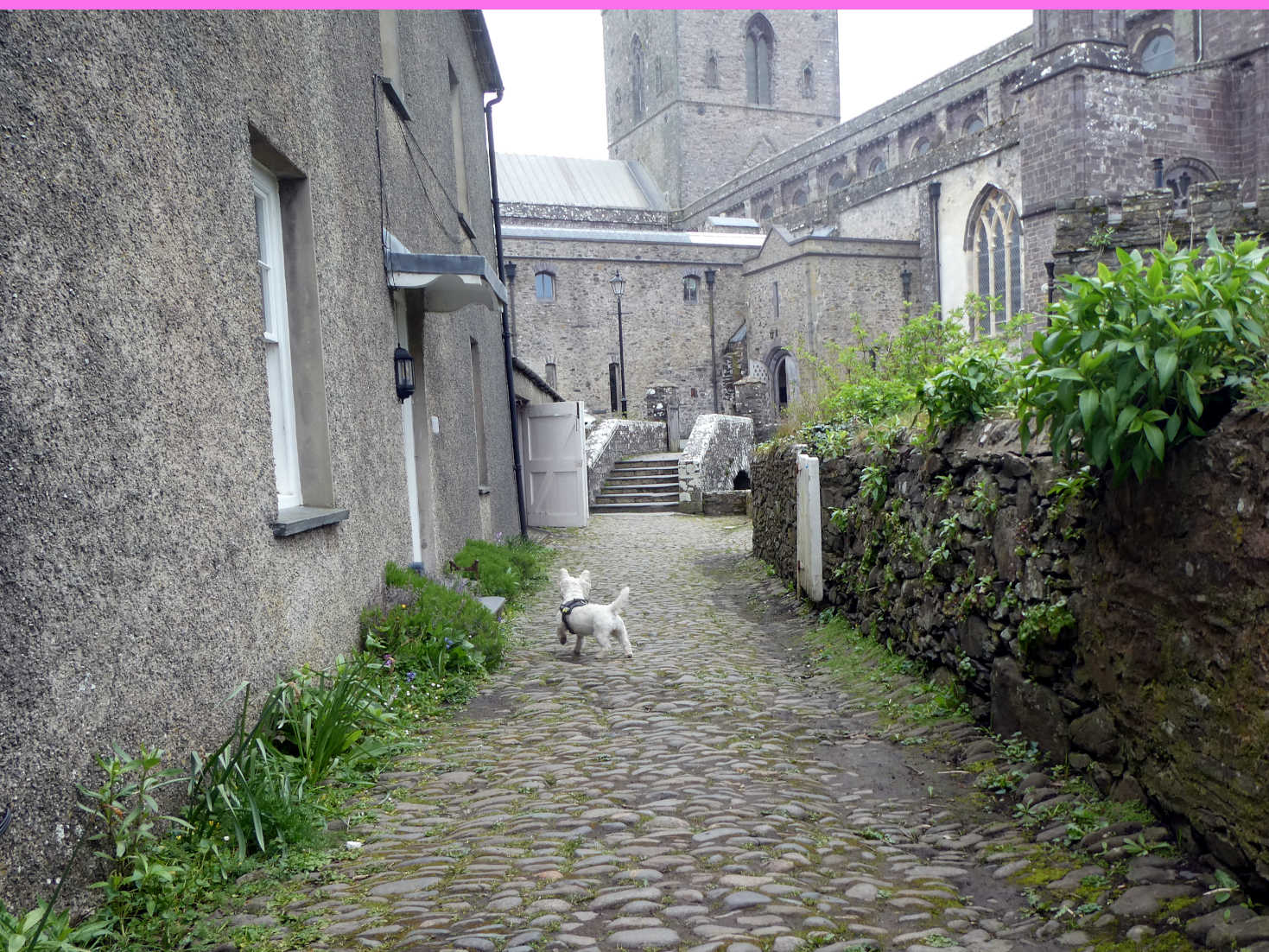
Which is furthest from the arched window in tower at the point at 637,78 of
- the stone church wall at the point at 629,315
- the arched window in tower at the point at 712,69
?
the stone church wall at the point at 629,315

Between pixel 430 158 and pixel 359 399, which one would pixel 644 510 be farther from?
pixel 359 399

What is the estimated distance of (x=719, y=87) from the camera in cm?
5306

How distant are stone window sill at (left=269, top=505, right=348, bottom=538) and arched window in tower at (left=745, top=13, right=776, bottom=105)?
5418cm

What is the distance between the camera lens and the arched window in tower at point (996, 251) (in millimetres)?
29531

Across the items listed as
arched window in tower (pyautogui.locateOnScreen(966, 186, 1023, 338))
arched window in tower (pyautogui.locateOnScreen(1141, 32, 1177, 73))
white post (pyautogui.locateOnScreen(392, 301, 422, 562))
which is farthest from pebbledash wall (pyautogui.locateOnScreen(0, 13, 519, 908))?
arched window in tower (pyautogui.locateOnScreen(1141, 32, 1177, 73))

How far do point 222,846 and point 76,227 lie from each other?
2.15 metres

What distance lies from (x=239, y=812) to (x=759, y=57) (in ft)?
190

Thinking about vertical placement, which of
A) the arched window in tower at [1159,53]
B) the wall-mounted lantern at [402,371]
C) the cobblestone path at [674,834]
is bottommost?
the cobblestone path at [674,834]

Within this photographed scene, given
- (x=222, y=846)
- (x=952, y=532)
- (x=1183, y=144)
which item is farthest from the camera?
(x=1183, y=144)

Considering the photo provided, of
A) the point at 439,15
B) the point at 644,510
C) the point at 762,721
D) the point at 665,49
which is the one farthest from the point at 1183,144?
the point at 665,49

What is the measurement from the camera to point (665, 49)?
53.1 m

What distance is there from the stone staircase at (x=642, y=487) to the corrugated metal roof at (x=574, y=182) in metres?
28.4

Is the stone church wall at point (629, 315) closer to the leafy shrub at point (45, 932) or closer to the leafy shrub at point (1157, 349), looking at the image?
the leafy shrub at point (1157, 349)

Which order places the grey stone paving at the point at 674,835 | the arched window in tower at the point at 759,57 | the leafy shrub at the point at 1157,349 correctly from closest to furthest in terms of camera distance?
the grey stone paving at the point at 674,835 → the leafy shrub at the point at 1157,349 → the arched window in tower at the point at 759,57
